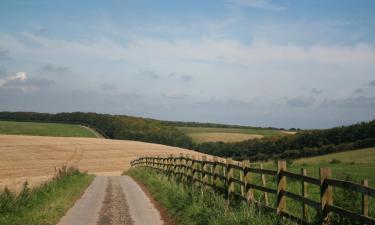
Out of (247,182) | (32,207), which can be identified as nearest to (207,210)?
(247,182)

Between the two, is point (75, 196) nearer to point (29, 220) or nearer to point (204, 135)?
point (29, 220)

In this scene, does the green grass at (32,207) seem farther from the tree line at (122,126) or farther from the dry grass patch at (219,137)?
the tree line at (122,126)

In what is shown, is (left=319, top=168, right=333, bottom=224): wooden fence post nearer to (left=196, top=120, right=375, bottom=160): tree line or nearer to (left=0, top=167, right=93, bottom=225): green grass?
(left=0, top=167, right=93, bottom=225): green grass

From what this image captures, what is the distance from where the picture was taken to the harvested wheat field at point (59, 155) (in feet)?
189

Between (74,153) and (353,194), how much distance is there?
224 ft

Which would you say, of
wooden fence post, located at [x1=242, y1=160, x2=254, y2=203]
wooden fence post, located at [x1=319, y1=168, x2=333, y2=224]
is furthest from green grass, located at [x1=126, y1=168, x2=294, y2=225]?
wooden fence post, located at [x1=319, y1=168, x2=333, y2=224]

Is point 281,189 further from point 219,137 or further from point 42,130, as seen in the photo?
point 219,137

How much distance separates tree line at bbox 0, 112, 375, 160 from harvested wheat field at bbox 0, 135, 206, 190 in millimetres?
20202

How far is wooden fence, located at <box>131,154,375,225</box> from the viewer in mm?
8924

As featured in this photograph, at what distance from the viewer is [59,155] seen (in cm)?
7250

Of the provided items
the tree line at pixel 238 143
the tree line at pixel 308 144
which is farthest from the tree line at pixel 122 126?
the tree line at pixel 308 144

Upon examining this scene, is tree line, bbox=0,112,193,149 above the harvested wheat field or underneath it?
above

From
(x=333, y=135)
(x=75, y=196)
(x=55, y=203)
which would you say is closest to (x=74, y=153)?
(x=333, y=135)

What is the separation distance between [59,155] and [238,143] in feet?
146
